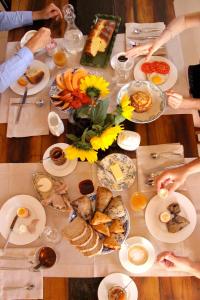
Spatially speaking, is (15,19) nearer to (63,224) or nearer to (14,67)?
(14,67)

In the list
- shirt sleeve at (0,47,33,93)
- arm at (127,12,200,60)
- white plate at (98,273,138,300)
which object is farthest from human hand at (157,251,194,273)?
shirt sleeve at (0,47,33,93)

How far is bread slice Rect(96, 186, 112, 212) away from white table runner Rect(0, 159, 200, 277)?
0.38ft

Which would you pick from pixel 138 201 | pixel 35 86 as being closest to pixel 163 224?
pixel 138 201

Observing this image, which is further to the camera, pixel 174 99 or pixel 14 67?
pixel 14 67

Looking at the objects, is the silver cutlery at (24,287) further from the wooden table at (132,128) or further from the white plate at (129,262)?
the white plate at (129,262)

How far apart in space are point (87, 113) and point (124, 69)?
441 millimetres

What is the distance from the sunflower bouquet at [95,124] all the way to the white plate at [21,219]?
12.1 inches

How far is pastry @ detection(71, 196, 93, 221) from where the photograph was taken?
4.37ft

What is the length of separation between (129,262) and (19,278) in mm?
454

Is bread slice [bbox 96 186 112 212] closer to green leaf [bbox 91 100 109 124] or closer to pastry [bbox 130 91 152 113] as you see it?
green leaf [bbox 91 100 109 124]

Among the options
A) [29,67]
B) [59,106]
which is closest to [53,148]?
[59,106]

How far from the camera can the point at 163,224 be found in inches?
54.7

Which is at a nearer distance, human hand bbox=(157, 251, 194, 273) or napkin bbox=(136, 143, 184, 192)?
human hand bbox=(157, 251, 194, 273)

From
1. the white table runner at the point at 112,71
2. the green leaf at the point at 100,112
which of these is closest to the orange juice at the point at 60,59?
the white table runner at the point at 112,71
